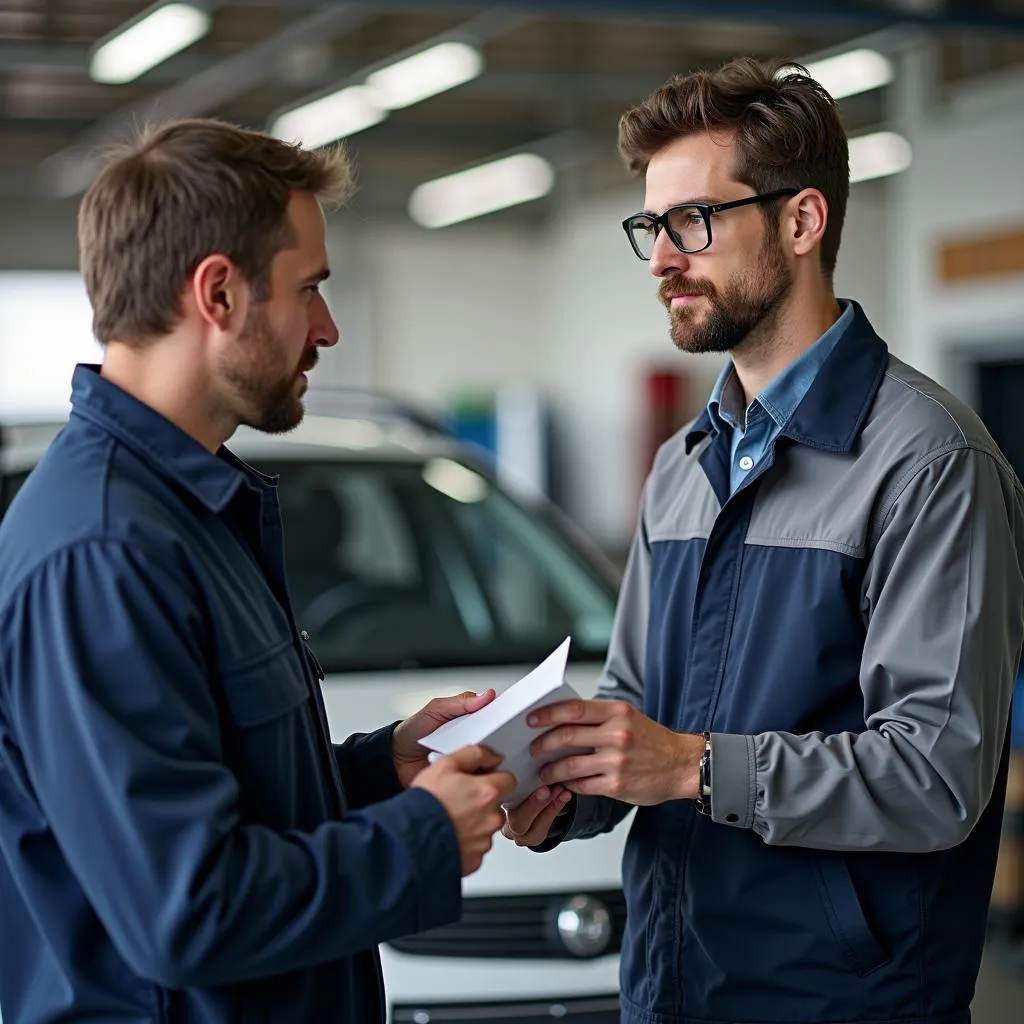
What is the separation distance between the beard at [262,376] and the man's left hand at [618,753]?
449 millimetres

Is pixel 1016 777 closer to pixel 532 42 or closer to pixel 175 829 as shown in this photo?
pixel 175 829

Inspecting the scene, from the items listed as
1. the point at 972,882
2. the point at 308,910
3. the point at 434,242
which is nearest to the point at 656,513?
the point at 972,882

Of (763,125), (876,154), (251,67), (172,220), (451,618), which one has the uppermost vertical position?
(251,67)

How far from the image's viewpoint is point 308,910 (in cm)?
144

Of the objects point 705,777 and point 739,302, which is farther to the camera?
point 739,302

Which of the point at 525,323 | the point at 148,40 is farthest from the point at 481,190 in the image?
the point at 148,40

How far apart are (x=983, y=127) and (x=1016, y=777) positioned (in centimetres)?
420

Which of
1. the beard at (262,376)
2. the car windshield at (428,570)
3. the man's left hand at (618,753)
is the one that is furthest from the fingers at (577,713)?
the car windshield at (428,570)

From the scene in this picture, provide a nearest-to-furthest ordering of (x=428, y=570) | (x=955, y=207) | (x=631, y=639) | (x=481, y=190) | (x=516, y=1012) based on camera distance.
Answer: (x=631, y=639) < (x=516, y=1012) < (x=428, y=570) < (x=955, y=207) < (x=481, y=190)

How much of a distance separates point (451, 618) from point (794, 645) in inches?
83.4

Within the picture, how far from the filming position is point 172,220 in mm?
1543

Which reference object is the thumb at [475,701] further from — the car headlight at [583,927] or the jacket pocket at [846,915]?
the car headlight at [583,927]

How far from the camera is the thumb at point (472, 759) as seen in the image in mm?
1623

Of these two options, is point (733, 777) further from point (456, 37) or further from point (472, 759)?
point (456, 37)
